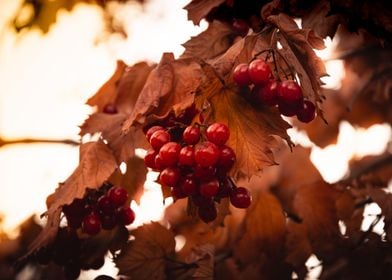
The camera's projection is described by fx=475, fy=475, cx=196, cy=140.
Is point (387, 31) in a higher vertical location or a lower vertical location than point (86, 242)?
higher

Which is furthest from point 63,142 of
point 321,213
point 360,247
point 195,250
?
point 360,247

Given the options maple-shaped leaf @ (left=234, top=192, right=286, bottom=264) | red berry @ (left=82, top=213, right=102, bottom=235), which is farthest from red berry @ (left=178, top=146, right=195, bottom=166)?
maple-shaped leaf @ (left=234, top=192, right=286, bottom=264)

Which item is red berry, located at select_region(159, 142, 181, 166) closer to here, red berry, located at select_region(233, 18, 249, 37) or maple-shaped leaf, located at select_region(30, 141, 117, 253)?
maple-shaped leaf, located at select_region(30, 141, 117, 253)

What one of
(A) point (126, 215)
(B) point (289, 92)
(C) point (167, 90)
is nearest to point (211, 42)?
(C) point (167, 90)

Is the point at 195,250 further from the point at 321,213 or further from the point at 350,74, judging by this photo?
the point at 350,74

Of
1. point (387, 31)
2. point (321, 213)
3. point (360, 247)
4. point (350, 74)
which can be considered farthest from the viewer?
point (350, 74)

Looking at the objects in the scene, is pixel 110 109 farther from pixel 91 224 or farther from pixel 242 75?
pixel 242 75
